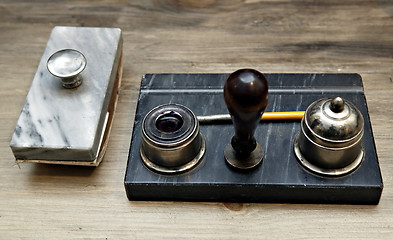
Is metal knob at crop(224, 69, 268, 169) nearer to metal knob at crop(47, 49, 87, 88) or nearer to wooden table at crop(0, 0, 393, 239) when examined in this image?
wooden table at crop(0, 0, 393, 239)

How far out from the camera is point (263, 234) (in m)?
0.88

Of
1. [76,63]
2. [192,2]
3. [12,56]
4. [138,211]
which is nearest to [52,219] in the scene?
Result: [138,211]

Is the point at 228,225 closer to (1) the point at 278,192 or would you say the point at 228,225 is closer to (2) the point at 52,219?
(1) the point at 278,192

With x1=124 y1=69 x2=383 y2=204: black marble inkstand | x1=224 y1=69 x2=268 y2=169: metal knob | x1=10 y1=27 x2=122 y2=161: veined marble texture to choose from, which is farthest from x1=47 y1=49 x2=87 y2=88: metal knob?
x1=224 y1=69 x2=268 y2=169: metal knob

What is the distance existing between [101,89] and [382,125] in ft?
1.51

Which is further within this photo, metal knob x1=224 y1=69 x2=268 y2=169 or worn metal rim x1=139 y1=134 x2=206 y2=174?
worn metal rim x1=139 y1=134 x2=206 y2=174

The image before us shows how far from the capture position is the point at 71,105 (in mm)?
980

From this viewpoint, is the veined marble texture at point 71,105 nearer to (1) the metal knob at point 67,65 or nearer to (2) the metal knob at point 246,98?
(1) the metal knob at point 67,65

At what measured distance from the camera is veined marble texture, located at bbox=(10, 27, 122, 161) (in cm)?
93

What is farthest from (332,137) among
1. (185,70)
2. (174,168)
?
(185,70)

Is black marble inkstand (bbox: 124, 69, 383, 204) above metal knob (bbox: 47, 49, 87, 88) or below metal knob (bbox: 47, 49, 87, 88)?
below

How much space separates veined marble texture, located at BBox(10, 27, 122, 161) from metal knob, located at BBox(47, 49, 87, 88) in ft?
0.06

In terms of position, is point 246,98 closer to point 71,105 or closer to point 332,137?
point 332,137

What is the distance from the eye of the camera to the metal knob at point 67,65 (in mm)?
972
